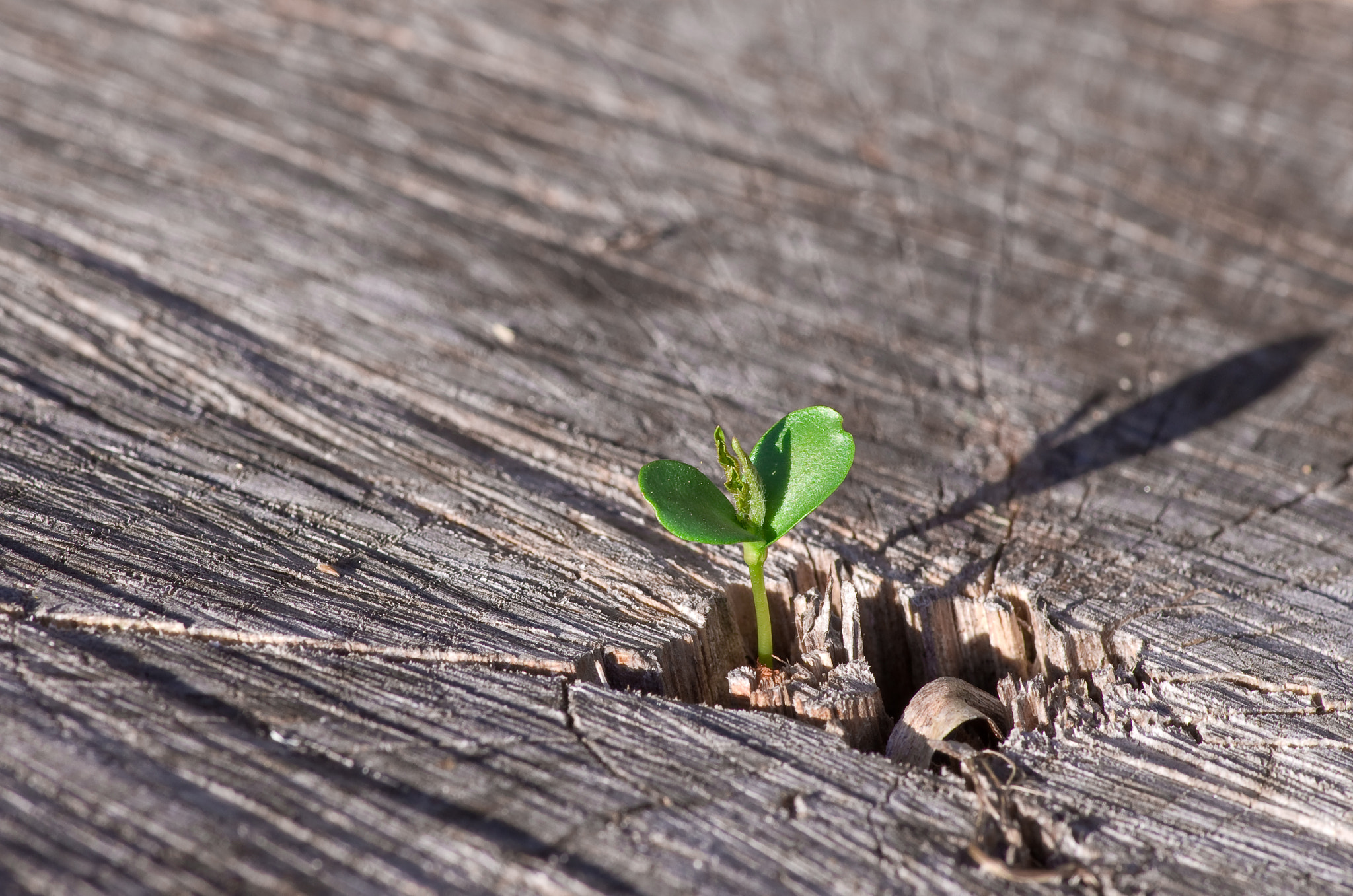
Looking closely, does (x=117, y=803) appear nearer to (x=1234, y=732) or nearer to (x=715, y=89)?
(x=1234, y=732)

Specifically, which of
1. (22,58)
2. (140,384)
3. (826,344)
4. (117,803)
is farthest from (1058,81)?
(117,803)

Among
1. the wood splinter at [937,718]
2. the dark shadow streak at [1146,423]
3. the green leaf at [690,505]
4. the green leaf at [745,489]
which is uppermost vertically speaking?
the dark shadow streak at [1146,423]

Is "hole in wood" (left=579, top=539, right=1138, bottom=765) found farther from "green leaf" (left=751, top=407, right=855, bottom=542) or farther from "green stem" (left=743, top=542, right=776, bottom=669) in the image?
"green leaf" (left=751, top=407, right=855, bottom=542)

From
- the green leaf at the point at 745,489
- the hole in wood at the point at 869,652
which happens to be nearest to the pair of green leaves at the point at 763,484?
the green leaf at the point at 745,489

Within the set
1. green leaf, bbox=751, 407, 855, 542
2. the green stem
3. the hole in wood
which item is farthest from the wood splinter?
green leaf, bbox=751, 407, 855, 542

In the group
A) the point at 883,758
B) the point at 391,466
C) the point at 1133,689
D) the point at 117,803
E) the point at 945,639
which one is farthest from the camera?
the point at 391,466

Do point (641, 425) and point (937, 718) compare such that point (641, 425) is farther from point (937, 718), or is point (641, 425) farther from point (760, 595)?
point (937, 718)

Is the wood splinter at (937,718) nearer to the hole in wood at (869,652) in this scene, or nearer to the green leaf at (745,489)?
the hole in wood at (869,652)
